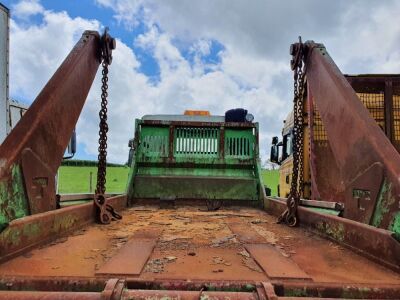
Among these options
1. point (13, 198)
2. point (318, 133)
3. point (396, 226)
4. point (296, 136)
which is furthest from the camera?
point (318, 133)

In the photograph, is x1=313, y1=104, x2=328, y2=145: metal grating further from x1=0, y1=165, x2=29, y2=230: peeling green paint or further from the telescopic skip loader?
x1=0, y1=165, x2=29, y2=230: peeling green paint

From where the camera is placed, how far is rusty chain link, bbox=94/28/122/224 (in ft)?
11.6

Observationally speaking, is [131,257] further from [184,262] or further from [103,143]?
[103,143]

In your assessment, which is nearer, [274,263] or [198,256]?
[274,263]

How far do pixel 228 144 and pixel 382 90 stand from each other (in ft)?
8.15

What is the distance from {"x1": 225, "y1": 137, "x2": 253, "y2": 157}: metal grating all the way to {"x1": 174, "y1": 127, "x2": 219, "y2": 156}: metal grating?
0.61 ft

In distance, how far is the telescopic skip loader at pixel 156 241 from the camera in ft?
5.14

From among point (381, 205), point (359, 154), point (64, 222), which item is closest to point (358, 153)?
point (359, 154)

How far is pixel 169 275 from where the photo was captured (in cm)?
172

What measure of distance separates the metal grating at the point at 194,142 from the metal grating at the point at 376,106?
2.31 m

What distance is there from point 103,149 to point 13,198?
1454 mm

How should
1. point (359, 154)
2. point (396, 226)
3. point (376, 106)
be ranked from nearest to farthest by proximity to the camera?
1. point (396, 226)
2. point (359, 154)
3. point (376, 106)

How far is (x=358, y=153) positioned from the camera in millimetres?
2521

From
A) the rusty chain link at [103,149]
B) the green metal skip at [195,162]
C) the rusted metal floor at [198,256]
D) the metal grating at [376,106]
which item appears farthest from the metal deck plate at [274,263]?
the metal grating at [376,106]
